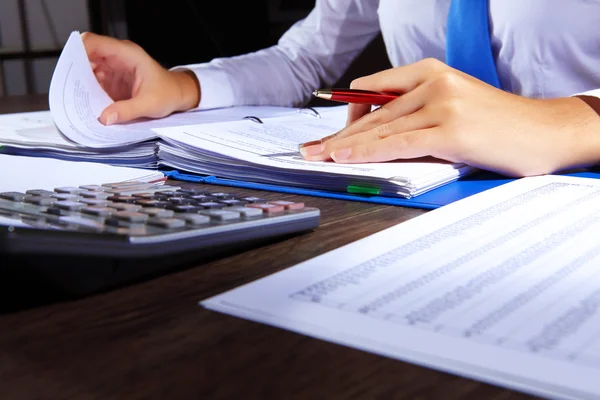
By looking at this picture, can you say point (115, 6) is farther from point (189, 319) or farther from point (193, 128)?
point (189, 319)

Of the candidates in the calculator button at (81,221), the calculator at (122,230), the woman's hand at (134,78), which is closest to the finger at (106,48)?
the woman's hand at (134,78)

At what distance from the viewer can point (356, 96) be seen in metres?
0.67

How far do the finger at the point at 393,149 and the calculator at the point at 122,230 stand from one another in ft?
0.65

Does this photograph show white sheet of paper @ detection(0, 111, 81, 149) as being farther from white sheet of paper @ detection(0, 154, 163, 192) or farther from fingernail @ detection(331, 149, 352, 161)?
fingernail @ detection(331, 149, 352, 161)

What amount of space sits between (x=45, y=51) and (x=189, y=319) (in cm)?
322

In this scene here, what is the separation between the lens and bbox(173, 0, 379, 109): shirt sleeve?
4.01 ft

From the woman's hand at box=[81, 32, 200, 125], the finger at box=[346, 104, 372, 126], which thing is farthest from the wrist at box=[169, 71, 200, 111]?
the finger at box=[346, 104, 372, 126]

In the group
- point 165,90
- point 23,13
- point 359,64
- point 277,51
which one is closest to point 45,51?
point 23,13

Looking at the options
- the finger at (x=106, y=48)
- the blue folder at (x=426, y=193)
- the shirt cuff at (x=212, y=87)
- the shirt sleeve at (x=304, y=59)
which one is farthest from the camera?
the shirt sleeve at (x=304, y=59)

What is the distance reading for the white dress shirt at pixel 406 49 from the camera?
0.90 metres

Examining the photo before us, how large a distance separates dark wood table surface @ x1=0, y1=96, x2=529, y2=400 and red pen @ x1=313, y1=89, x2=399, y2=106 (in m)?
0.32

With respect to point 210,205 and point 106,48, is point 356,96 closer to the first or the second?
point 210,205

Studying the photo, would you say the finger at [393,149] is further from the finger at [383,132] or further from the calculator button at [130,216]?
the calculator button at [130,216]

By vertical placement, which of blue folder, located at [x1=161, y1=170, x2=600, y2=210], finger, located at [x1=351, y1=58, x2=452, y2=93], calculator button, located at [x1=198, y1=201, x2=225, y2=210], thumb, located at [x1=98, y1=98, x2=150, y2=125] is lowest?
blue folder, located at [x1=161, y1=170, x2=600, y2=210]
